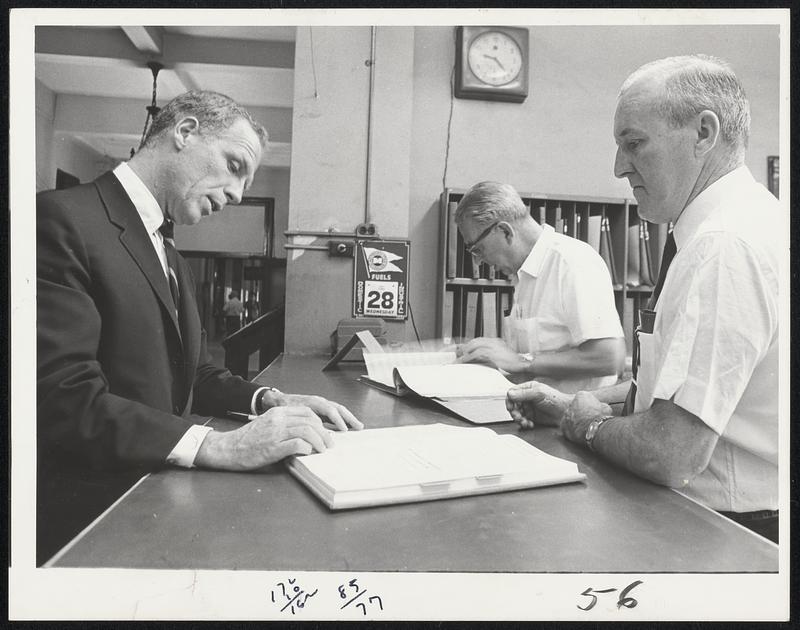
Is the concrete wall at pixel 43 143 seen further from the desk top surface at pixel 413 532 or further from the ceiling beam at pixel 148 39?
the ceiling beam at pixel 148 39

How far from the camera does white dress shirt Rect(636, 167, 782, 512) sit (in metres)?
0.86

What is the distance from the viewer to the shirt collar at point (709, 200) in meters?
1.01

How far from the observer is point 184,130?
1.34 m

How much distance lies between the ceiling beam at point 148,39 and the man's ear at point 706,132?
12.0ft

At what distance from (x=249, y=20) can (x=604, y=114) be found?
9.50 ft

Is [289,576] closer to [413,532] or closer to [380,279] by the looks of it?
[413,532]

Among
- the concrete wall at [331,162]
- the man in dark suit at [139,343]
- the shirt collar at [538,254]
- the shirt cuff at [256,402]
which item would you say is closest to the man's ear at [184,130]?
the man in dark suit at [139,343]

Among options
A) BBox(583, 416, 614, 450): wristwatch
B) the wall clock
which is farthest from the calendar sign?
BBox(583, 416, 614, 450): wristwatch

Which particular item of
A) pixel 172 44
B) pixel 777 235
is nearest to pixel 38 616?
pixel 777 235

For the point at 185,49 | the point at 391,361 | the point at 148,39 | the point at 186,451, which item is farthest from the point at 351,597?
the point at 185,49

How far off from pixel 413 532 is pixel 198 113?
3.58ft

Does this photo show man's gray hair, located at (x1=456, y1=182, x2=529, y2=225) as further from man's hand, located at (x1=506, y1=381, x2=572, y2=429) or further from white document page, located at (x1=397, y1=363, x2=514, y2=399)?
man's hand, located at (x1=506, y1=381, x2=572, y2=429)

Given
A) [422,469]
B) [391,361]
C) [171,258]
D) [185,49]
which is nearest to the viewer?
[422,469]

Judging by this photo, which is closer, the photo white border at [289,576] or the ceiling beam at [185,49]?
the photo white border at [289,576]
